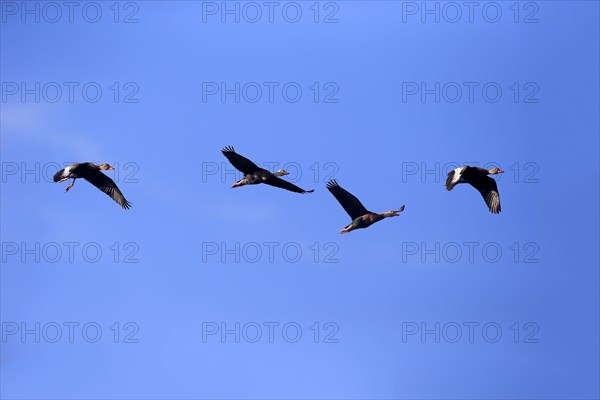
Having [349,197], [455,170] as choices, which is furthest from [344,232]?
[455,170]

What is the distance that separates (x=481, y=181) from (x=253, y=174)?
34.0 feet

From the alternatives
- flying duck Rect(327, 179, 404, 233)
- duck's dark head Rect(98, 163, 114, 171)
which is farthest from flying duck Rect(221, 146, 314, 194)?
duck's dark head Rect(98, 163, 114, 171)

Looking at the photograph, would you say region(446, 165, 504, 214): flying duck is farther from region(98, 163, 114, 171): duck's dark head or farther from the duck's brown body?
region(98, 163, 114, 171): duck's dark head

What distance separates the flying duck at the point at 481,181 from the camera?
4934 centimetres

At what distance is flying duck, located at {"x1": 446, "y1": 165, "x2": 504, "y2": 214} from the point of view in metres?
49.3

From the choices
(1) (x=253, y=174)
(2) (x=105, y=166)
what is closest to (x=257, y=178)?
(1) (x=253, y=174)

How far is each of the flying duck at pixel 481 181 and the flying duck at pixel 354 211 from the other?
2737 mm

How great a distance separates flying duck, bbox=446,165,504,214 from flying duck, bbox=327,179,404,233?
2.74 m

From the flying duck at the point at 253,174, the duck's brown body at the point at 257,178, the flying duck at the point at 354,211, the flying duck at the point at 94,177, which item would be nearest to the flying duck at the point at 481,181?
the flying duck at the point at 354,211

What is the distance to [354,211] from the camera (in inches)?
1937

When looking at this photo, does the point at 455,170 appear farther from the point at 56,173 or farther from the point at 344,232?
the point at 56,173

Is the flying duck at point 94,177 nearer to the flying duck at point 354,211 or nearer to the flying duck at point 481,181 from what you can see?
the flying duck at point 354,211

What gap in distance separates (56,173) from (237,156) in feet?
28.5

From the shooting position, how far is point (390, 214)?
48.9 m
